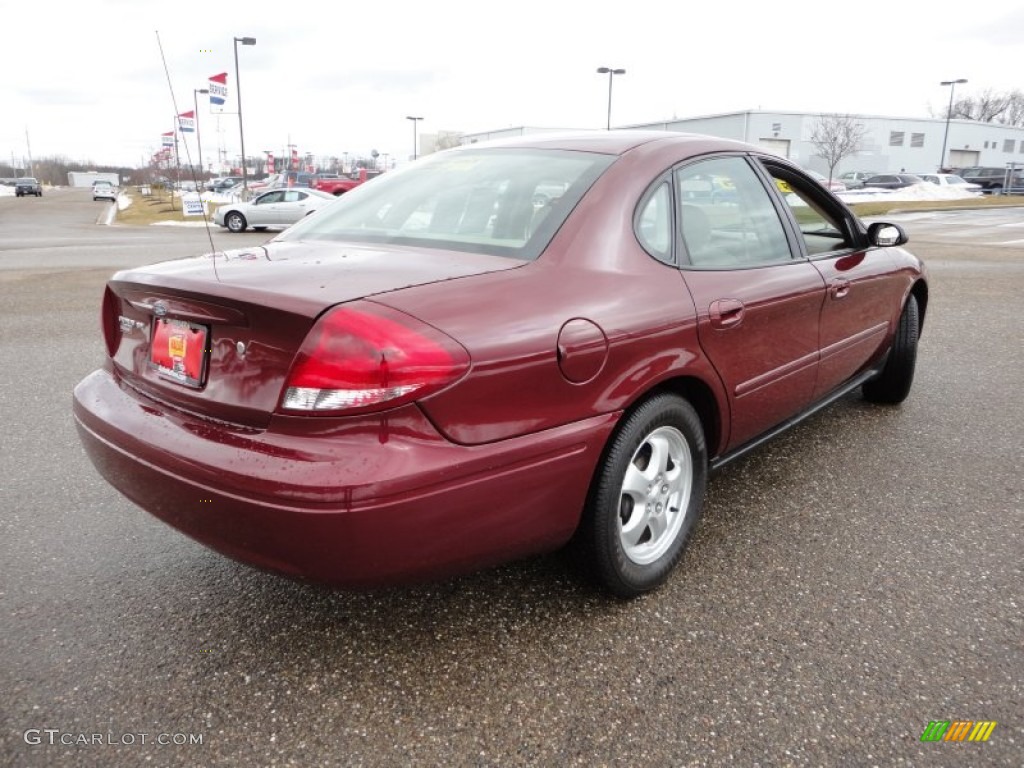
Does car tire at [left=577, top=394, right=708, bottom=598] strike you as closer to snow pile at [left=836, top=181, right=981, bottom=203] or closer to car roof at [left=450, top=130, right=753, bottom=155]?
car roof at [left=450, top=130, right=753, bottom=155]

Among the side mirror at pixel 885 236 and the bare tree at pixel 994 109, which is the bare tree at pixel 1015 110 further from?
the side mirror at pixel 885 236

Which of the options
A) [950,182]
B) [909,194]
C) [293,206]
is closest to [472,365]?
[293,206]

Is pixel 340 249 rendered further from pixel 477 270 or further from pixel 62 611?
pixel 62 611

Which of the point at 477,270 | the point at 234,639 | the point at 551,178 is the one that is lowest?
the point at 234,639

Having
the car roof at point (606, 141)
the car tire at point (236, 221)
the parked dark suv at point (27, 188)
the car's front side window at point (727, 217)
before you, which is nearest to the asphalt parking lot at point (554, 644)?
the car's front side window at point (727, 217)

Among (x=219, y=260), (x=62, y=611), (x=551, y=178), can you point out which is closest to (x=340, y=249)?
(x=219, y=260)

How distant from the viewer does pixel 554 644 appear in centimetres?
227

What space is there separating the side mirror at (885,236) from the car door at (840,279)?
0.05 meters

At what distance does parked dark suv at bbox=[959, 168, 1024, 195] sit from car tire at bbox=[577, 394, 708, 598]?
158ft

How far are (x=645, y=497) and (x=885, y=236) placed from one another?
2.27 meters

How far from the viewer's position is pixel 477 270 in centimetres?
212

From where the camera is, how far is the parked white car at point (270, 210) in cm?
2131

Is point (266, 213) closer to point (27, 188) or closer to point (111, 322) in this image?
point (111, 322)

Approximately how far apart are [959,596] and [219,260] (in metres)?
2.62
